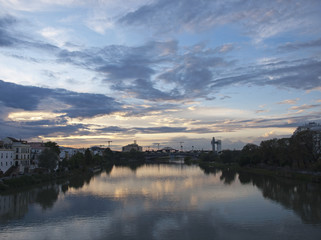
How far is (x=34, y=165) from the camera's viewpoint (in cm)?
4719

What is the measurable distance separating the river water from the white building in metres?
9.91

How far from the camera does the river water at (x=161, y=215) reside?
625 inches

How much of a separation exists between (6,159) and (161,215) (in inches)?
1081

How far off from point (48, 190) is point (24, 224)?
15425 millimetres

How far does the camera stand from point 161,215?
774 inches

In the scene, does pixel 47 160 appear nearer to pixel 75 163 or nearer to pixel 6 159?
pixel 6 159

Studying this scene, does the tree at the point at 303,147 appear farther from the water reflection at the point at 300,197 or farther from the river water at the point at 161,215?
Answer: the river water at the point at 161,215

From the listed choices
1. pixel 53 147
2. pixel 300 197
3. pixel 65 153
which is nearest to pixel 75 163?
pixel 53 147

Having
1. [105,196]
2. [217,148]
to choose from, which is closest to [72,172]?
[105,196]

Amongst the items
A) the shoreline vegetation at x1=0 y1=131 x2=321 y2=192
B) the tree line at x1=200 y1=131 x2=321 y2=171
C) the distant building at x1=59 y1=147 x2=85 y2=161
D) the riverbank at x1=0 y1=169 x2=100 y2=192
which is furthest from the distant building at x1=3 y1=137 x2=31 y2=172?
the tree line at x1=200 y1=131 x2=321 y2=171

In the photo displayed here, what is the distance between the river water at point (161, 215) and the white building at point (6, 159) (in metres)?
9.91

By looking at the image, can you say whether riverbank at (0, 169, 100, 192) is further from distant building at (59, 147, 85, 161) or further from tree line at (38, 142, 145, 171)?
distant building at (59, 147, 85, 161)

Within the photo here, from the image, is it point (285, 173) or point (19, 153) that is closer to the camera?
point (19, 153)

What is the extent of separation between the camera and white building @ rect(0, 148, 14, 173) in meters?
37.5
